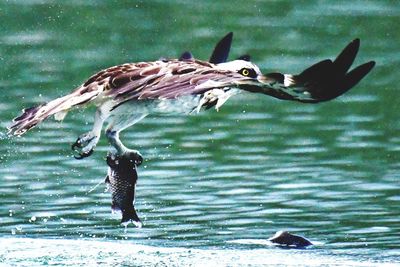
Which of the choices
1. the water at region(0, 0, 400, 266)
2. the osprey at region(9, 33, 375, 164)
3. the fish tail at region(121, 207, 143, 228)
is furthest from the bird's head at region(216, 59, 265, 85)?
the water at region(0, 0, 400, 266)

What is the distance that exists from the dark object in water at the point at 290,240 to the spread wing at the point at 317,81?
313 cm

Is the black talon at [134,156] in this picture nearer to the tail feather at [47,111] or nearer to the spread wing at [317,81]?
the tail feather at [47,111]

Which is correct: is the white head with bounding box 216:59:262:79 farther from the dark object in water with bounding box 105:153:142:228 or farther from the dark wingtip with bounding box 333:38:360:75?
the dark object in water with bounding box 105:153:142:228

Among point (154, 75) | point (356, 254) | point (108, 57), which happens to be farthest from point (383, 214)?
point (108, 57)

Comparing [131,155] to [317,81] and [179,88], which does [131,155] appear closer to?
[179,88]

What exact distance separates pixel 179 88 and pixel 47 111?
110 centimetres

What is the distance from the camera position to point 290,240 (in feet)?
51.2

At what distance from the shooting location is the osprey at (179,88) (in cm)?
1246

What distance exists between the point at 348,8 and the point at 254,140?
967cm

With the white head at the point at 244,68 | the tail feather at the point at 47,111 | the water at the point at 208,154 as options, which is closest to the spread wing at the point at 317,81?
the white head at the point at 244,68

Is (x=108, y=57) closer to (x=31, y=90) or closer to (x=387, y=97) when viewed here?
(x=31, y=90)

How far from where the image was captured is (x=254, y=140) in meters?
20.3

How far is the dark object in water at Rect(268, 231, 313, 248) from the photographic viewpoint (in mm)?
15609

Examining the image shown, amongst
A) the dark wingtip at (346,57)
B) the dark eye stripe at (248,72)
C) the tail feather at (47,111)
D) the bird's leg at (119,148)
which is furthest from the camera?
the bird's leg at (119,148)
